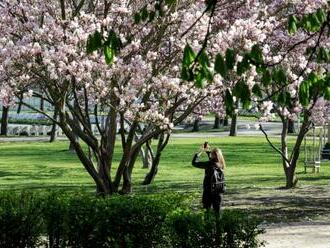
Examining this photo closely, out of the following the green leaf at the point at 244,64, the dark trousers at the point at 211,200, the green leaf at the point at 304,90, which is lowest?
the dark trousers at the point at 211,200

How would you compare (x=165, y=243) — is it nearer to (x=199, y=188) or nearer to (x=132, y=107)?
(x=132, y=107)

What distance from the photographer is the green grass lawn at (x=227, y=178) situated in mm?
18312

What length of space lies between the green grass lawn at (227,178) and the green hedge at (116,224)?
7.51 feet

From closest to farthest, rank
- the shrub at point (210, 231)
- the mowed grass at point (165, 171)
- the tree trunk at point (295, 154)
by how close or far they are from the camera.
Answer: the shrub at point (210, 231)
the tree trunk at point (295, 154)
the mowed grass at point (165, 171)

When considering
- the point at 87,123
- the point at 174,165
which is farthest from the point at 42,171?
the point at 87,123

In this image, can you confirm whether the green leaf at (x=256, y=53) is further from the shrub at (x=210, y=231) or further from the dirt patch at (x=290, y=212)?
the dirt patch at (x=290, y=212)

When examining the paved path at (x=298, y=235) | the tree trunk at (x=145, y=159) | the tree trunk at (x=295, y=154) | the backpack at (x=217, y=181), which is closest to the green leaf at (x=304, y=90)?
the paved path at (x=298, y=235)

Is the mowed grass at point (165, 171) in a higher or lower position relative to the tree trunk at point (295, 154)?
lower

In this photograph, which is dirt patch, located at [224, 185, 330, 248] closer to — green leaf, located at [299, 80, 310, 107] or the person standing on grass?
the person standing on grass

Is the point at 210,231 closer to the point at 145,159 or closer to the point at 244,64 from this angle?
the point at 244,64

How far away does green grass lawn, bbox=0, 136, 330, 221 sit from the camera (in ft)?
60.1

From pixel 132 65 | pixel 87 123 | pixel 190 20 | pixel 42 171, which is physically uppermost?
pixel 190 20

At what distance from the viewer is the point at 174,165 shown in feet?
111

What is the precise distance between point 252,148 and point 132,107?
1266 inches
